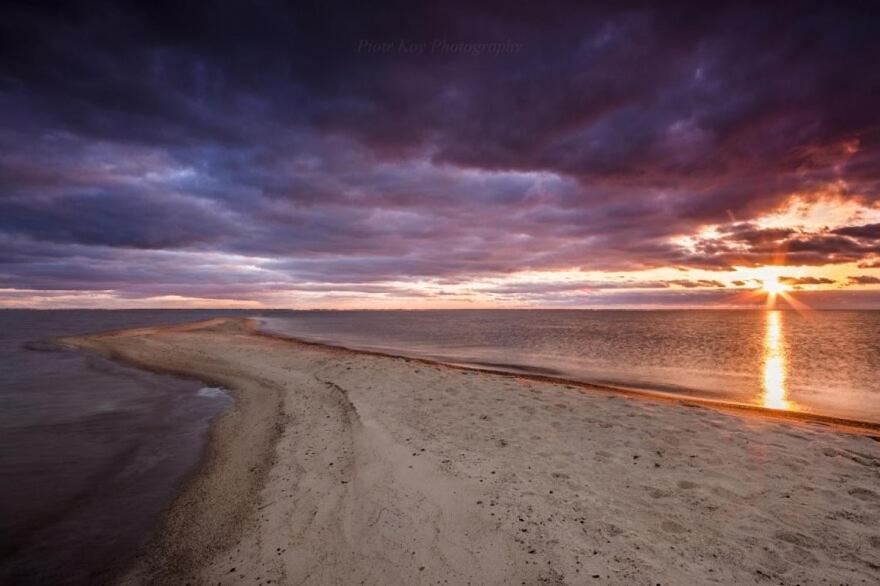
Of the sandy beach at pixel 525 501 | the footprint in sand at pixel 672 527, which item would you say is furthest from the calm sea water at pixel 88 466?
the footprint in sand at pixel 672 527

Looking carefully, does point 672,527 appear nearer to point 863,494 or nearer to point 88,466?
point 863,494

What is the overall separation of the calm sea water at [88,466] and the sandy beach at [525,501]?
0.82 meters

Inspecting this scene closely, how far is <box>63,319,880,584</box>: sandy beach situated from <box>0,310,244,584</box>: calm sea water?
32.2 inches

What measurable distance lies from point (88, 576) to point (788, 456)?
13.3 metres

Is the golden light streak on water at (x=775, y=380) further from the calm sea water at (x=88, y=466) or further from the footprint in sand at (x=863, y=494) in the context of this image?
the calm sea water at (x=88, y=466)

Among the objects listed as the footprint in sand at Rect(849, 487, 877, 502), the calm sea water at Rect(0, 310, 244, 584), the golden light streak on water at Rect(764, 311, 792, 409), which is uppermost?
the footprint in sand at Rect(849, 487, 877, 502)

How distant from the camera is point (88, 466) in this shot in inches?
438

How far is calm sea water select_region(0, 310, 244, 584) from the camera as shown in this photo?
7102mm

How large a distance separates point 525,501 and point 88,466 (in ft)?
36.9

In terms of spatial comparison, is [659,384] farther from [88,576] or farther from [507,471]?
[88,576]

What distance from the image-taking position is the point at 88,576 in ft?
21.3

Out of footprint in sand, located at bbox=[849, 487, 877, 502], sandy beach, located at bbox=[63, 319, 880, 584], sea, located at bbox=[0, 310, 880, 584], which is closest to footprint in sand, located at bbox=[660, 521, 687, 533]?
sandy beach, located at bbox=[63, 319, 880, 584]

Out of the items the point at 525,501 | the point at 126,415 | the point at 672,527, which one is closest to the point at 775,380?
the point at 672,527

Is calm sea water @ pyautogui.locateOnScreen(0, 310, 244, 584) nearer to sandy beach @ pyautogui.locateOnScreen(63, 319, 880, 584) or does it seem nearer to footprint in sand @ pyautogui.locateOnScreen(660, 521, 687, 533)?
sandy beach @ pyautogui.locateOnScreen(63, 319, 880, 584)
